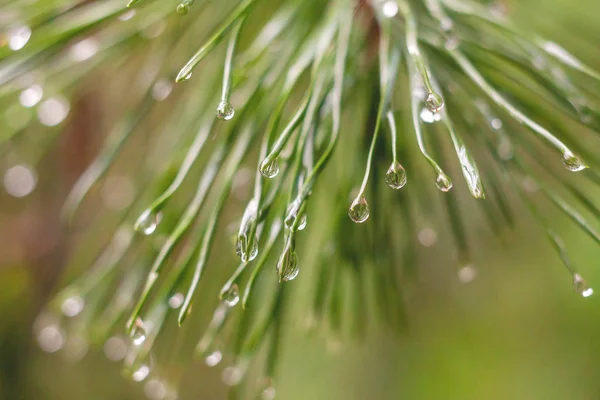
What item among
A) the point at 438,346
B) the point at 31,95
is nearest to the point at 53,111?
the point at 31,95

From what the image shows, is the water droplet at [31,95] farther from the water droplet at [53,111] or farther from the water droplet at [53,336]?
the water droplet at [53,336]

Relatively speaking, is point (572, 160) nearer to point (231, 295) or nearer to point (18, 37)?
point (231, 295)

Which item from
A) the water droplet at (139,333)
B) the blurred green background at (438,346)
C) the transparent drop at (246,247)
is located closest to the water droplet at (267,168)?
the transparent drop at (246,247)

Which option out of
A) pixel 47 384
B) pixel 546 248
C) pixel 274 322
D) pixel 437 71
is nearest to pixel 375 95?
pixel 437 71

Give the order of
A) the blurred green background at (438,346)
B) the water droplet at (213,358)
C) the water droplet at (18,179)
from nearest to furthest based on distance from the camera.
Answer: the water droplet at (213,358) → the water droplet at (18,179) → the blurred green background at (438,346)

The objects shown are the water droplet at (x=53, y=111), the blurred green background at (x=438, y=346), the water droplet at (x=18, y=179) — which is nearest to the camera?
the water droplet at (x=53, y=111)

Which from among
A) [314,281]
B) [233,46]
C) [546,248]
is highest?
[233,46]

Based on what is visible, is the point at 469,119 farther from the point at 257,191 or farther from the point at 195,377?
the point at 195,377
